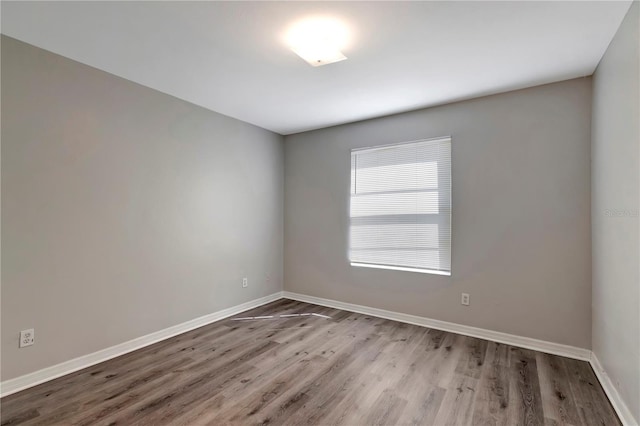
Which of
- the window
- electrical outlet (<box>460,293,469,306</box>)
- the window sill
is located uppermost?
the window

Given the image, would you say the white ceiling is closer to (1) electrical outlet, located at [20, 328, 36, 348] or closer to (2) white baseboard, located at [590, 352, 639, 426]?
(1) electrical outlet, located at [20, 328, 36, 348]

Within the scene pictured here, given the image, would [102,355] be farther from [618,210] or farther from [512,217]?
[618,210]

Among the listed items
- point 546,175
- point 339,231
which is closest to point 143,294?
point 339,231

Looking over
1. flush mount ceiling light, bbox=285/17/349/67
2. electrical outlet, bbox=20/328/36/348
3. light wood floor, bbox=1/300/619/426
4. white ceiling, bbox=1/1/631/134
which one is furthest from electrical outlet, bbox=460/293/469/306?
electrical outlet, bbox=20/328/36/348

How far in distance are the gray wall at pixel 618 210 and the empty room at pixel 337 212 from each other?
0.08 ft

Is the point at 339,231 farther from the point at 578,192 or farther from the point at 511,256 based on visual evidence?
the point at 578,192

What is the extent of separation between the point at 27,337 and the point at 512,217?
14.2 ft

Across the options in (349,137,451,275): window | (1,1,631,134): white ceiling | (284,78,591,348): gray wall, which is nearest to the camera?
(1,1,631,134): white ceiling

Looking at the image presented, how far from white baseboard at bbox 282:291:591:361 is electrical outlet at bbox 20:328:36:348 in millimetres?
3027

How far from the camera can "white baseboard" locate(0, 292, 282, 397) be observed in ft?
7.27

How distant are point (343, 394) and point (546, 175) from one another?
8.92ft

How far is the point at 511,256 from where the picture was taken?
3.07m

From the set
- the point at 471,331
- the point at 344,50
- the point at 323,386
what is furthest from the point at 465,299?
the point at 344,50

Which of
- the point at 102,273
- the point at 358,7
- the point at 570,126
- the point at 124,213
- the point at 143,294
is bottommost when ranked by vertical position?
the point at 143,294
